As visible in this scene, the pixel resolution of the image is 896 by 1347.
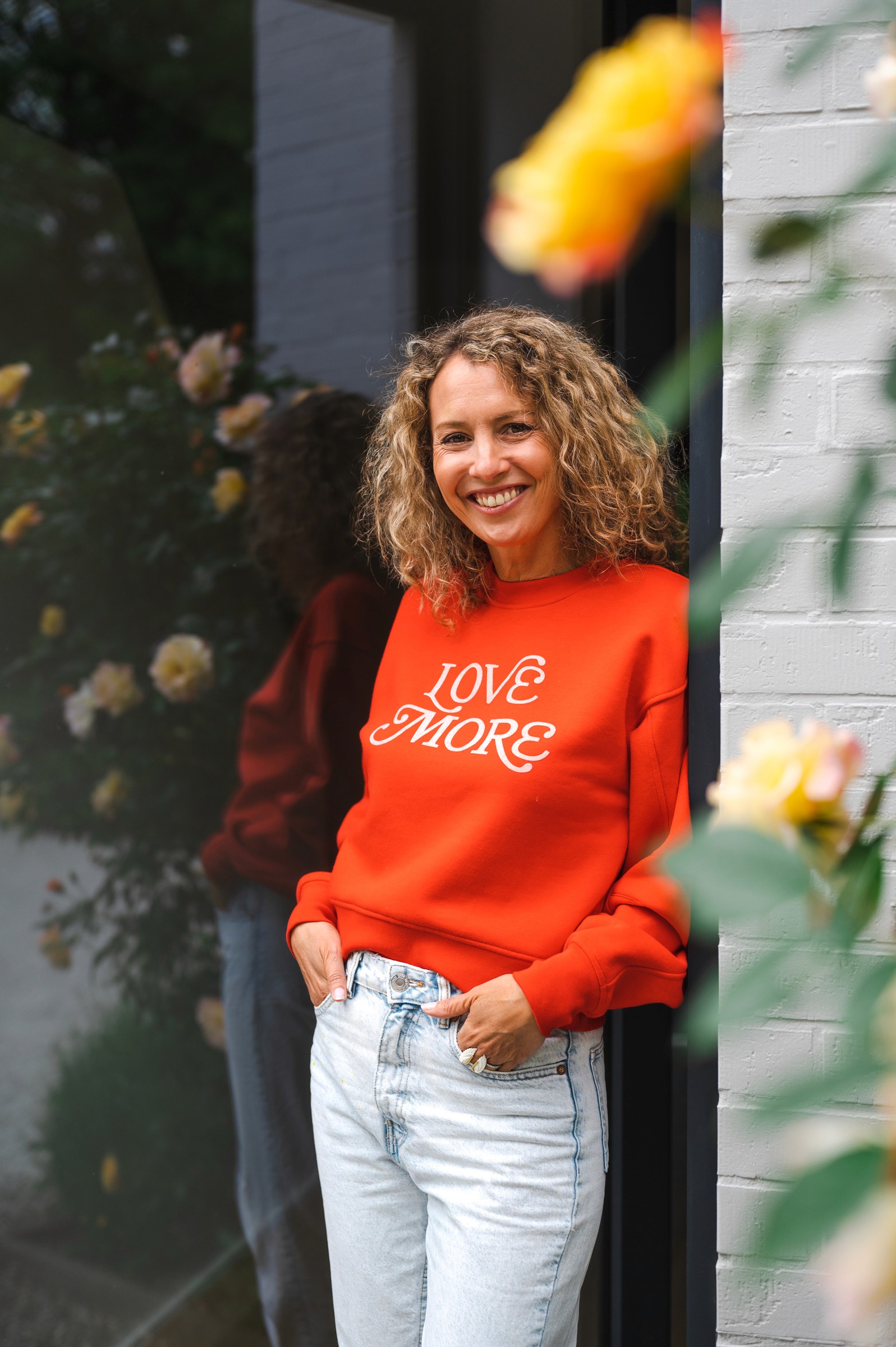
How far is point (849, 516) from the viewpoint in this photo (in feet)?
1.16

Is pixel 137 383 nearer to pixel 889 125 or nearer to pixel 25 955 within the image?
pixel 25 955

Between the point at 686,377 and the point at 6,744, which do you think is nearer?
the point at 686,377

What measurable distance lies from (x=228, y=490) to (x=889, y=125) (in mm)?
1776

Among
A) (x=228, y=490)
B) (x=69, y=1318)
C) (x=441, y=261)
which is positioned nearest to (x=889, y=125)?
(x=441, y=261)

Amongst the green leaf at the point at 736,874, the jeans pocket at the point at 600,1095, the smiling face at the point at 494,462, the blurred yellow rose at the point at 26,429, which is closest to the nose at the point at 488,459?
the smiling face at the point at 494,462

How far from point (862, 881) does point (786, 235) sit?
0.21 metres

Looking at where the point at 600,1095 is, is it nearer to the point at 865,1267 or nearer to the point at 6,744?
the point at 865,1267

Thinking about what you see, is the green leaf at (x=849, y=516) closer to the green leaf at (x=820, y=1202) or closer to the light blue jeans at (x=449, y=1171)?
the green leaf at (x=820, y=1202)

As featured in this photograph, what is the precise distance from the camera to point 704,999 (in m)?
0.34

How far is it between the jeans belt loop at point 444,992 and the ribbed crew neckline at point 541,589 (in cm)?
41

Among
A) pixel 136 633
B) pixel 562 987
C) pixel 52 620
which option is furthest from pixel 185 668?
pixel 562 987

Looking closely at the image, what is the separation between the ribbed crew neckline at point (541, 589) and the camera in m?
1.18

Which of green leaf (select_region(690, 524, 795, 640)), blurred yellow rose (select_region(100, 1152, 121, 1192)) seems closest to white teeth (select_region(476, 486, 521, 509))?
green leaf (select_region(690, 524, 795, 640))

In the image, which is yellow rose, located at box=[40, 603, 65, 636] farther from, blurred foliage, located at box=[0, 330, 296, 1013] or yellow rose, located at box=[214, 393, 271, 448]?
yellow rose, located at box=[214, 393, 271, 448]
